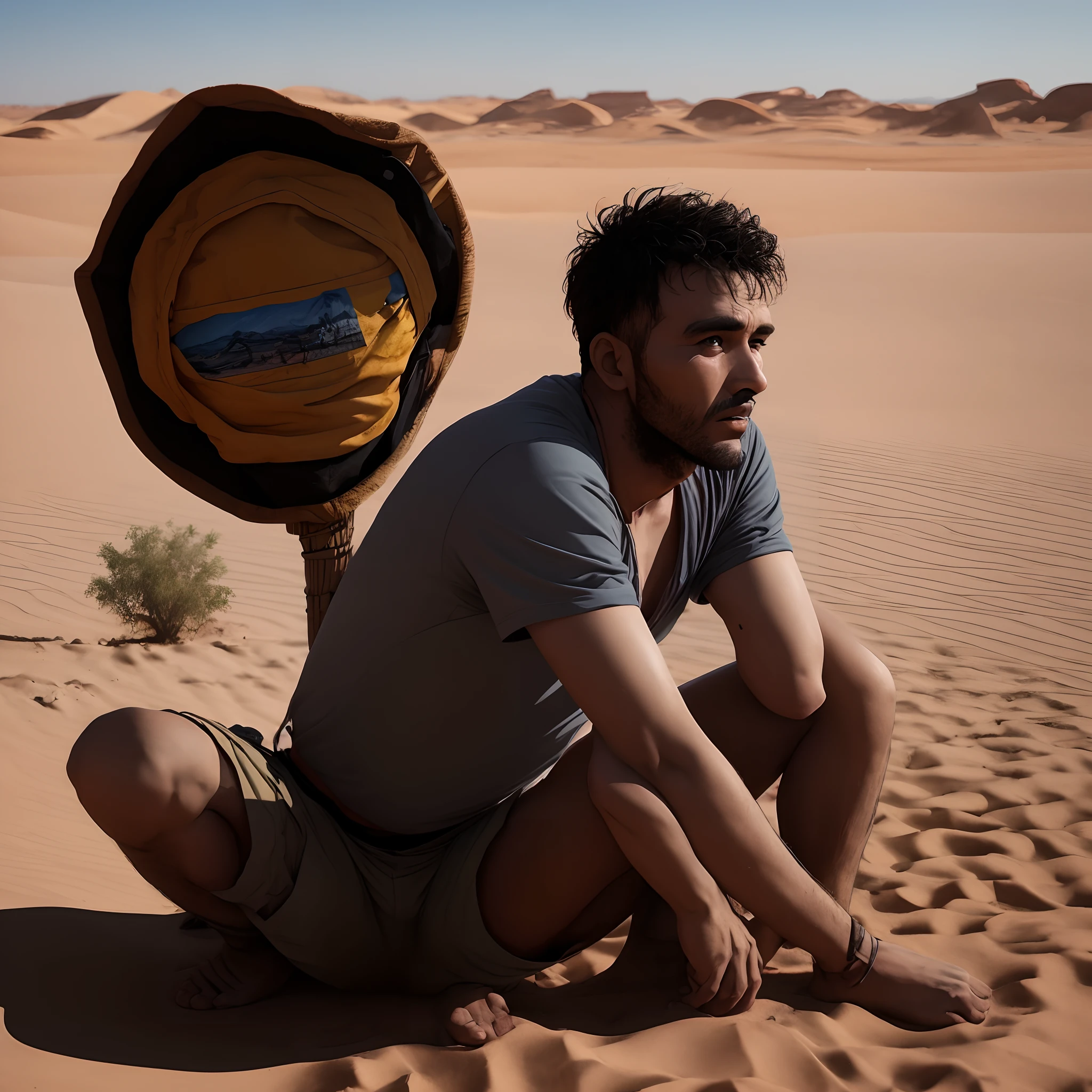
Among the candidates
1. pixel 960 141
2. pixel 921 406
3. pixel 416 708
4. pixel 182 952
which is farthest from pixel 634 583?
pixel 960 141

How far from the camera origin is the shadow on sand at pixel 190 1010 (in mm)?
2096

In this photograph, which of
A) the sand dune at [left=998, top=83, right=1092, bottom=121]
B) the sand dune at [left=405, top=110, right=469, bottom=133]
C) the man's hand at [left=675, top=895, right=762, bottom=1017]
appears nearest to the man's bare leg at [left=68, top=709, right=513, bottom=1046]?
the man's hand at [left=675, top=895, right=762, bottom=1017]

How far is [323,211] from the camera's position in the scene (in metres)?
2.44

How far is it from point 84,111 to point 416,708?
7770 centimetres

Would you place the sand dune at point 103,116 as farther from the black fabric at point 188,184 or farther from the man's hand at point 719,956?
the man's hand at point 719,956

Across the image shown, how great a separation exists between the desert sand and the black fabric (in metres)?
1.14

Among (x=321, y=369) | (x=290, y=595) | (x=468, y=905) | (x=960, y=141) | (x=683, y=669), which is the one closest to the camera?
(x=468, y=905)

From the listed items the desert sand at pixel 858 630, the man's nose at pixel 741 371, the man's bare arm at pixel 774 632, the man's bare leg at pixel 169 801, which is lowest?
the desert sand at pixel 858 630

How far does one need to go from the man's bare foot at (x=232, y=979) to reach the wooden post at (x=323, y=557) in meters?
0.80

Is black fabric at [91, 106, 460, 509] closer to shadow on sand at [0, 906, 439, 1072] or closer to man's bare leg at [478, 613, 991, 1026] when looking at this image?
man's bare leg at [478, 613, 991, 1026]

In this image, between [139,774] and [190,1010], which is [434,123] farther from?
[139,774]

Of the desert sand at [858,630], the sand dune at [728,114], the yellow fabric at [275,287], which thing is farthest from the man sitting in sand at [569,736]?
the sand dune at [728,114]

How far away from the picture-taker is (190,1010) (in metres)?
2.28

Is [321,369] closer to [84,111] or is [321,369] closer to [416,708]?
[416,708]
